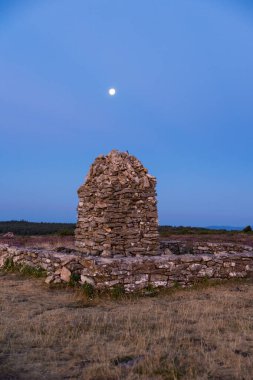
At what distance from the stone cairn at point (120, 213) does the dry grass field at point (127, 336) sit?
3107 mm

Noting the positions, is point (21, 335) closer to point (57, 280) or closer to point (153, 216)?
point (57, 280)

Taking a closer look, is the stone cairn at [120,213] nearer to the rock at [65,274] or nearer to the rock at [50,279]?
the rock at [65,274]

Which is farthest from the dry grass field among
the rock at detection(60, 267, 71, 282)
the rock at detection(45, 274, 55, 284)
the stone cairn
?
the stone cairn

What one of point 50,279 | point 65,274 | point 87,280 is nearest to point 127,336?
point 87,280

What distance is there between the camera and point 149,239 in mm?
14977

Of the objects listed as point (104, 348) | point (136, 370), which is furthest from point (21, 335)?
point (136, 370)

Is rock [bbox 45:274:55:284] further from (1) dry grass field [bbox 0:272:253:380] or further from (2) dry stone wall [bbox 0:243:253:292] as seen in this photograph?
(1) dry grass field [bbox 0:272:253:380]

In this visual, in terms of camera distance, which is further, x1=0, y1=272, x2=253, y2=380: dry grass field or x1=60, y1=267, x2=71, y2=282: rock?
x1=60, y1=267, x2=71, y2=282: rock

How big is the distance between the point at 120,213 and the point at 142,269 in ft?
9.91

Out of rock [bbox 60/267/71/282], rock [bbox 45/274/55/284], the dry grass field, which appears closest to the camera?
the dry grass field

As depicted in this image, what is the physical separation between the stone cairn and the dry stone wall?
5.66 feet

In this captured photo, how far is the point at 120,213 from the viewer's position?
1459cm

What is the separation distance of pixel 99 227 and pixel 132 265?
304cm

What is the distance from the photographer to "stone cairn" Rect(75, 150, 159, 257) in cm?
1448
